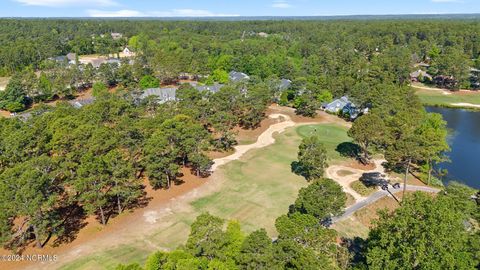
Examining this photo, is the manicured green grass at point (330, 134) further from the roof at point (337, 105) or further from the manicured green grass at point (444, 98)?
the manicured green grass at point (444, 98)

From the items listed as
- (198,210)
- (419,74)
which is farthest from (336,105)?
(419,74)

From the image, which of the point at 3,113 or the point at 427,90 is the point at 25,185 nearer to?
the point at 3,113

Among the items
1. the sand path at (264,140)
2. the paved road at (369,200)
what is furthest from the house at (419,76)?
the paved road at (369,200)

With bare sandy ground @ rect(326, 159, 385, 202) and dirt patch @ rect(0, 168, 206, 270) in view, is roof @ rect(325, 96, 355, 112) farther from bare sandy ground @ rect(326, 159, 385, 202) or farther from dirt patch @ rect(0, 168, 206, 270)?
dirt patch @ rect(0, 168, 206, 270)

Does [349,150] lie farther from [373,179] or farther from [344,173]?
[373,179]

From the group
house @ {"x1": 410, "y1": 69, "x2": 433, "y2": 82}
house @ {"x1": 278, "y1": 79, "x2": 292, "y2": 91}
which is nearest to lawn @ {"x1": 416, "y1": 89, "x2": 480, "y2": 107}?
house @ {"x1": 410, "y1": 69, "x2": 433, "y2": 82}

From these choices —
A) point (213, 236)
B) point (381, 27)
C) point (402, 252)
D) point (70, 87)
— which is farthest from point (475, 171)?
point (381, 27)
